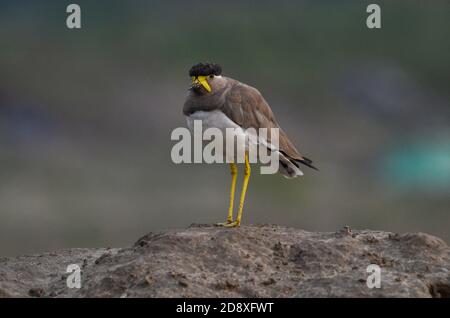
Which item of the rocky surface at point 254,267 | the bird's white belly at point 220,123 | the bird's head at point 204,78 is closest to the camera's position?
the rocky surface at point 254,267

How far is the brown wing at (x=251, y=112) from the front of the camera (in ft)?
31.6

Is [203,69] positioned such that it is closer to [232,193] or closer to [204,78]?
[204,78]

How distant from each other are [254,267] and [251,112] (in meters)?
2.25

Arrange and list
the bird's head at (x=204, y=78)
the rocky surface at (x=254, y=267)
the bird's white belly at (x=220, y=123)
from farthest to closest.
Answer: the bird's head at (x=204, y=78)
the bird's white belly at (x=220, y=123)
the rocky surface at (x=254, y=267)

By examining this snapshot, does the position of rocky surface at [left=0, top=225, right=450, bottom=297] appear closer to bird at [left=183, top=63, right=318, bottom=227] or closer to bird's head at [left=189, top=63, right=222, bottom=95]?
bird at [left=183, top=63, right=318, bottom=227]

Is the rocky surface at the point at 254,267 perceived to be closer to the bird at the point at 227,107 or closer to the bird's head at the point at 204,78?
the bird at the point at 227,107

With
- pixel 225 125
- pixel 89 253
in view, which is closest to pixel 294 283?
pixel 225 125

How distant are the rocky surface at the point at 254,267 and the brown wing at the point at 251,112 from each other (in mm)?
1063

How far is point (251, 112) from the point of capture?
9820 mm

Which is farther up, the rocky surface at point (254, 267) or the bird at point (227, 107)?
the bird at point (227, 107)

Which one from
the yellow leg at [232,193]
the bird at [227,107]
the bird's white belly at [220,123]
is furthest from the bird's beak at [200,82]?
the yellow leg at [232,193]

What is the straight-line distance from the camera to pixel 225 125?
31.1 ft
